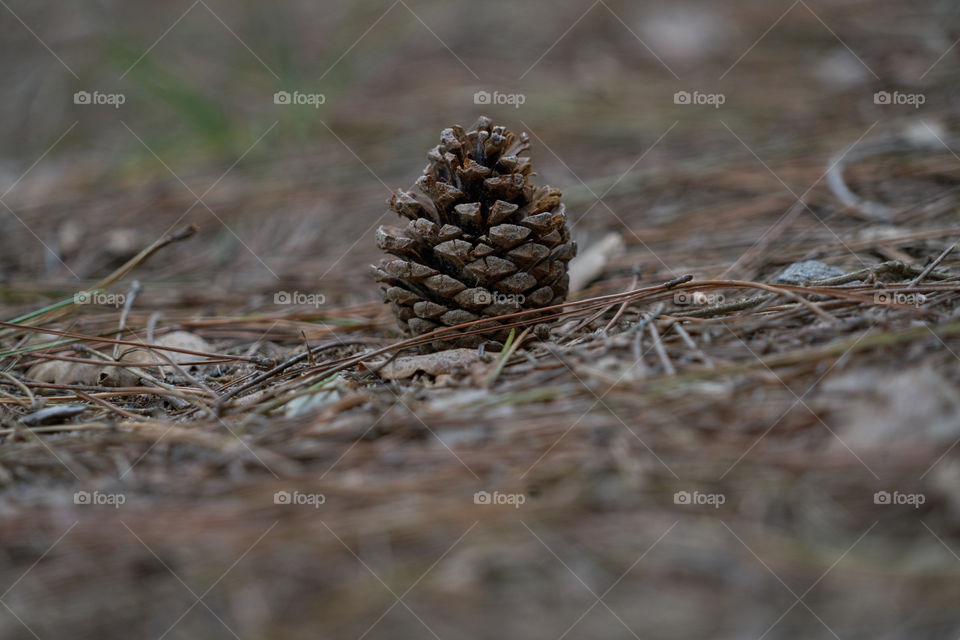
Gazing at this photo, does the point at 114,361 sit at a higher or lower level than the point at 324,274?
lower

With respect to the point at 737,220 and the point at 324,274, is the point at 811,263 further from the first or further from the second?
the point at 324,274

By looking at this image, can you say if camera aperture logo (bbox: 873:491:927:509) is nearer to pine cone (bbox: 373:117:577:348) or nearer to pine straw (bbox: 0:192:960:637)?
pine straw (bbox: 0:192:960:637)

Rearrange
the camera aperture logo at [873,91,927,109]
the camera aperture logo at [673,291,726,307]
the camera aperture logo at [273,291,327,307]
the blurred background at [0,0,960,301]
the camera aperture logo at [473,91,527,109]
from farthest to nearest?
the camera aperture logo at [473,91,527,109] < the camera aperture logo at [873,91,927,109] < the blurred background at [0,0,960,301] < the camera aperture logo at [273,291,327,307] < the camera aperture logo at [673,291,726,307]

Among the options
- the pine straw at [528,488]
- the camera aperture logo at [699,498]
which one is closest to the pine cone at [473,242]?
the pine straw at [528,488]

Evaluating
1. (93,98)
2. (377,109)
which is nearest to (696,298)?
(377,109)

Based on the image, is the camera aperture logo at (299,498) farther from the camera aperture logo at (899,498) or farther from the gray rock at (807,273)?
the gray rock at (807,273)

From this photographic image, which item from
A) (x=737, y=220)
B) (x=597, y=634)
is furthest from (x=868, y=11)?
(x=597, y=634)

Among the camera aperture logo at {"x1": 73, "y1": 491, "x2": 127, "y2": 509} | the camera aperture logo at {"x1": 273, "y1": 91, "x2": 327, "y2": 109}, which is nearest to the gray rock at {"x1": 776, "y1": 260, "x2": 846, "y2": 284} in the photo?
the camera aperture logo at {"x1": 73, "y1": 491, "x2": 127, "y2": 509}
